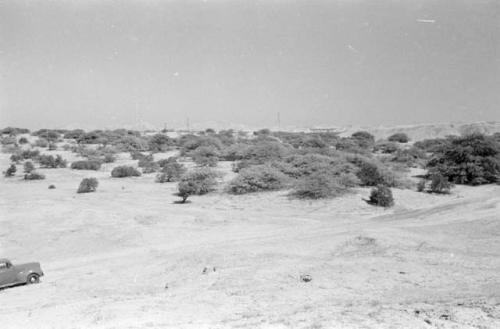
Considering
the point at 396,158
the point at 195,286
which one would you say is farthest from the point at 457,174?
the point at 195,286

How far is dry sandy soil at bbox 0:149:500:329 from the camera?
9031 mm

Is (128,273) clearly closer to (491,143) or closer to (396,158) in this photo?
(491,143)

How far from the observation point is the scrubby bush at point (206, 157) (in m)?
39.2

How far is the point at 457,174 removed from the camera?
30.8 m

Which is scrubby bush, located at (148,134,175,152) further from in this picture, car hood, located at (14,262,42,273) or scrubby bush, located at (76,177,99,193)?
car hood, located at (14,262,42,273)

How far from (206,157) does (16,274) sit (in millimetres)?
29016

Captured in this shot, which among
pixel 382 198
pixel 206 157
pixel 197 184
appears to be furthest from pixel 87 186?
pixel 382 198

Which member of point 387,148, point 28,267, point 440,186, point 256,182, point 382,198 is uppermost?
point 387,148

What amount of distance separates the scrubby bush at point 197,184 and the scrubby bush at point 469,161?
15956 millimetres

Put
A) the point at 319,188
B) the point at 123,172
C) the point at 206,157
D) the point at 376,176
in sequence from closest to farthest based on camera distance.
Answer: the point at 319,188 < the point at 376,176 < the point at 123,172 < the point at 206,157

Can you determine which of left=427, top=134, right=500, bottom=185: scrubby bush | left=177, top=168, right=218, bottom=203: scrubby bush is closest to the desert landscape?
left=177, top=168, right=218, bottom=203: scrubby bush

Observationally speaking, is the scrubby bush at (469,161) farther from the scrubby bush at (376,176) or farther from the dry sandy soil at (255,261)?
the scrubby bush at (376,176)

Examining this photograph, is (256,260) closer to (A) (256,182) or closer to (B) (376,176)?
(A) (256,182)

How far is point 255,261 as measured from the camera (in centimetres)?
1351
